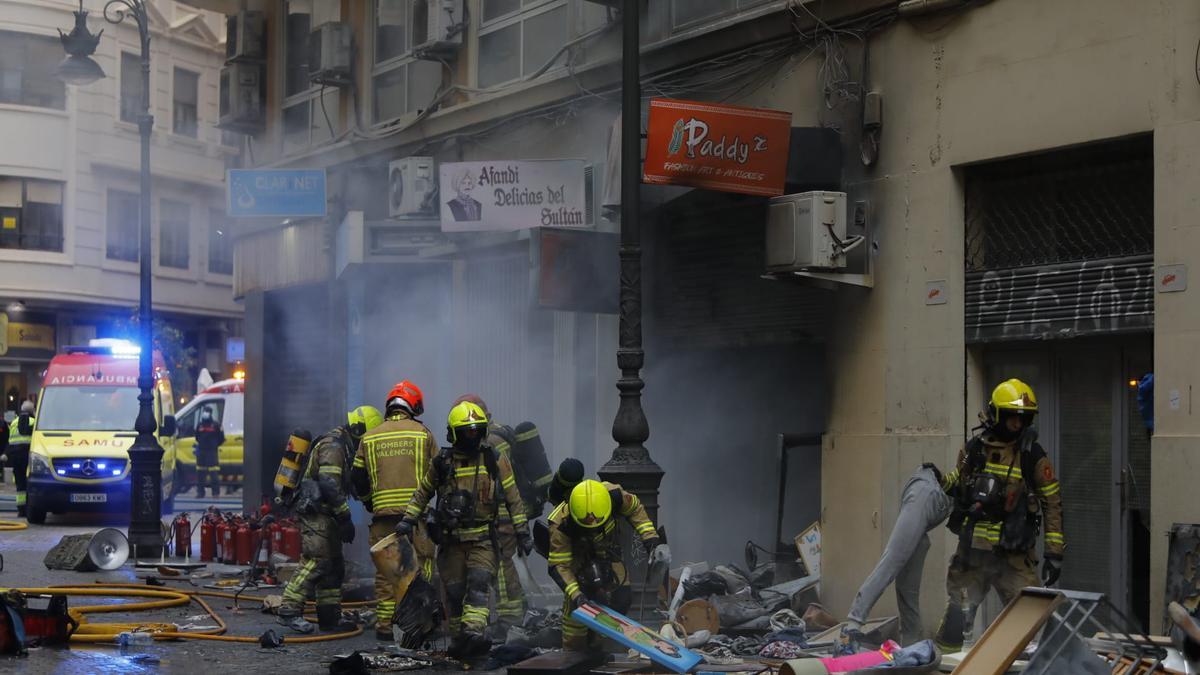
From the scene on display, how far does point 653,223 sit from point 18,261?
2740 centimetres

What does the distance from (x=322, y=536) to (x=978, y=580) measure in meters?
4.94

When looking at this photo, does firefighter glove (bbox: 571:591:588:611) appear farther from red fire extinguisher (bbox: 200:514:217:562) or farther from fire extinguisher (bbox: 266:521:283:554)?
red fire extinguisher (bbox: 200:514:217:562)

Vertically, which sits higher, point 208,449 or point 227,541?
point 208,449

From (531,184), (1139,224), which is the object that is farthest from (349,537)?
(1139,224)

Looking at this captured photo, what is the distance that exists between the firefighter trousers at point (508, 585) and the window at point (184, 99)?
31.2 meters

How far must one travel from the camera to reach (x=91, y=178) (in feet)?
127

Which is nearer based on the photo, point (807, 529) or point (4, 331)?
point (807, 529)

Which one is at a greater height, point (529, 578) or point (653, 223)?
point (653, 223)

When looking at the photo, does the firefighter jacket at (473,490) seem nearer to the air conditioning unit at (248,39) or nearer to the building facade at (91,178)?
the air conditioning unit at (248,39)

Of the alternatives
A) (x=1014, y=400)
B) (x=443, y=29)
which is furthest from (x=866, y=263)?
(x=443, y=29)

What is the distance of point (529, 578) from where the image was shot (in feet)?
42.2

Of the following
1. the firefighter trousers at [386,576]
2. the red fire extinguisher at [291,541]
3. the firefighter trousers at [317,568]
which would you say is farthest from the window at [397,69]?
the firefighter trousers at [386,576]

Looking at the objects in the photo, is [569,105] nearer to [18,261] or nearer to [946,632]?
[946,632]

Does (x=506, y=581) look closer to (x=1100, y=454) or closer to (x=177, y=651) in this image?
(x=177, y=651)
